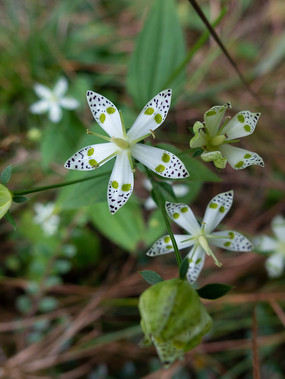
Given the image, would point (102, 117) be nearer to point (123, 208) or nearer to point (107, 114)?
point (107, 114)

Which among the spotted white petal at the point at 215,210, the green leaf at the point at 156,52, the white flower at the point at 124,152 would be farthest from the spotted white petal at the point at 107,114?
the green leaf at the point at 156,52

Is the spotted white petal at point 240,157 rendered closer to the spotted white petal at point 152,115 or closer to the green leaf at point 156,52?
the spotted white petal at point 152,115

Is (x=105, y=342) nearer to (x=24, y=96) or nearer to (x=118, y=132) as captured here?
(x=118, y=132)

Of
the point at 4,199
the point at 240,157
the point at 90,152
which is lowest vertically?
the point at 240,157

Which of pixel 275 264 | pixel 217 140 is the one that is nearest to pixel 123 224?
pixel 275 264

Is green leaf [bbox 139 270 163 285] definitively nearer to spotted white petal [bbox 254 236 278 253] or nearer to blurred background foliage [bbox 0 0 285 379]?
blurred background foliage [bbox 0 0 285 379]

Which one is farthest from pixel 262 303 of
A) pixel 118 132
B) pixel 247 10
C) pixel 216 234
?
pixel 247 10

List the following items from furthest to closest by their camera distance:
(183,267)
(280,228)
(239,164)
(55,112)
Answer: (55,112) < (280,228) < (239,164) < (183,267)
